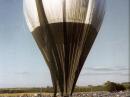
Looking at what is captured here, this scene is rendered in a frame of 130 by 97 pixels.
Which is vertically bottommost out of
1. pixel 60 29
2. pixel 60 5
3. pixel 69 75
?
pixel 69 75

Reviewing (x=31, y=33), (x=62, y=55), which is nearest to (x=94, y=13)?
(x=62, y=55)

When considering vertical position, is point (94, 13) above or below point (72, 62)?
above

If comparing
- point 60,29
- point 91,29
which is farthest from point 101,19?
point 60,29

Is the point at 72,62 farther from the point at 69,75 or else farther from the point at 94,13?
the point at 94,13

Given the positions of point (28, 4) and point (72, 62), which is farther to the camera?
point (28, 4)

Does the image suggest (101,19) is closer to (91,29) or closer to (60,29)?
(91,29)

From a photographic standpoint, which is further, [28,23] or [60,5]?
[28,23]
